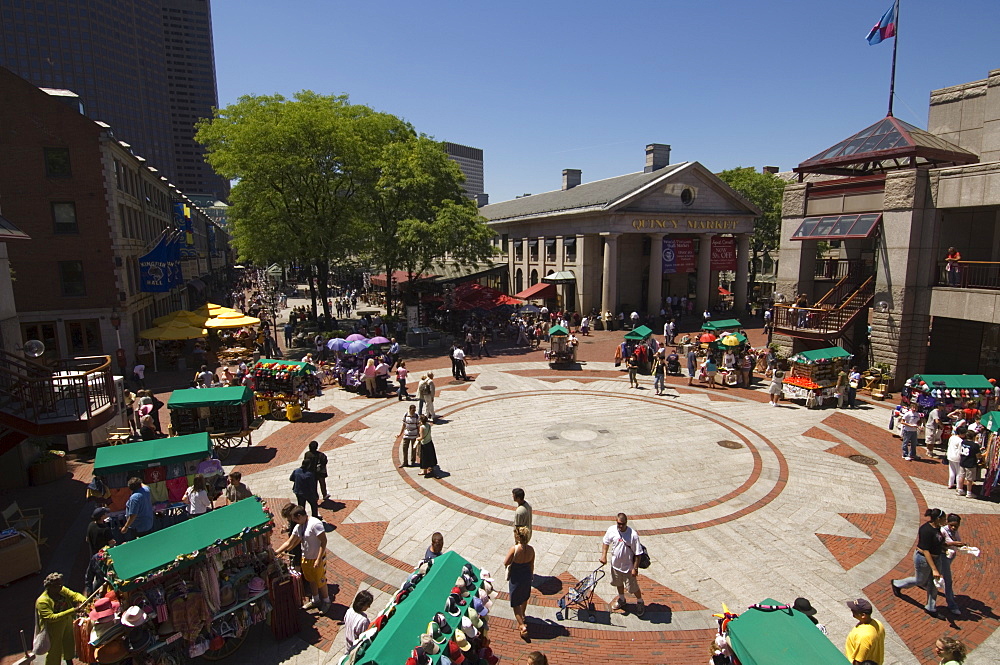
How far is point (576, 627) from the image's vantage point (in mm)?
8438

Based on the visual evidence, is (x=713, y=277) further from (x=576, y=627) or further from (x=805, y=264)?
(x=576, y=627)

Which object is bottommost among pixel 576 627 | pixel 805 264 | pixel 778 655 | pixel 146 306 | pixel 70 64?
pixel 576 627

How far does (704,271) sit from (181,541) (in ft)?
137

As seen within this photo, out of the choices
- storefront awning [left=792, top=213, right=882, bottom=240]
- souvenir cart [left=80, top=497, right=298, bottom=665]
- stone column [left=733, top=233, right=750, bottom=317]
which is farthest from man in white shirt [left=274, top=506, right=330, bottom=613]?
stone column [left=733, top=233, right=750, bottom=317]

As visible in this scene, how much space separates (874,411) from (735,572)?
13.9m

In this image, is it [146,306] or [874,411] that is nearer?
[874,411]

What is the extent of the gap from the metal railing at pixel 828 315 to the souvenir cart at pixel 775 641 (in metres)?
20.7

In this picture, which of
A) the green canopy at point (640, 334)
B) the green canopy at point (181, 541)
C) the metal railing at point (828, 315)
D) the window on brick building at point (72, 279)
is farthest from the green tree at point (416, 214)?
the green canopy at point (181, 541)

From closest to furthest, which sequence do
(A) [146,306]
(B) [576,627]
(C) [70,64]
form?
1. (B) [576,627]
2. (A) [146,306]
3. (C) [70,64]

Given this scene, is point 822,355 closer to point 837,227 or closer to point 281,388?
point 837,227

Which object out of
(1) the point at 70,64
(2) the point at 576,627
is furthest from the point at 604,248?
(1) the point at 70,64

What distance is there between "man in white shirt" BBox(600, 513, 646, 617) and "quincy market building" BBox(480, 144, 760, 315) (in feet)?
104

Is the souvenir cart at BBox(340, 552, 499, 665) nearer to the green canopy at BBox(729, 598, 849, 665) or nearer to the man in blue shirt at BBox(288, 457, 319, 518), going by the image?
the green canopy at BBox(729, 598, 849, 665)

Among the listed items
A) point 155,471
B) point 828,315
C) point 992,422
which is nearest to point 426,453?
point 155,471
